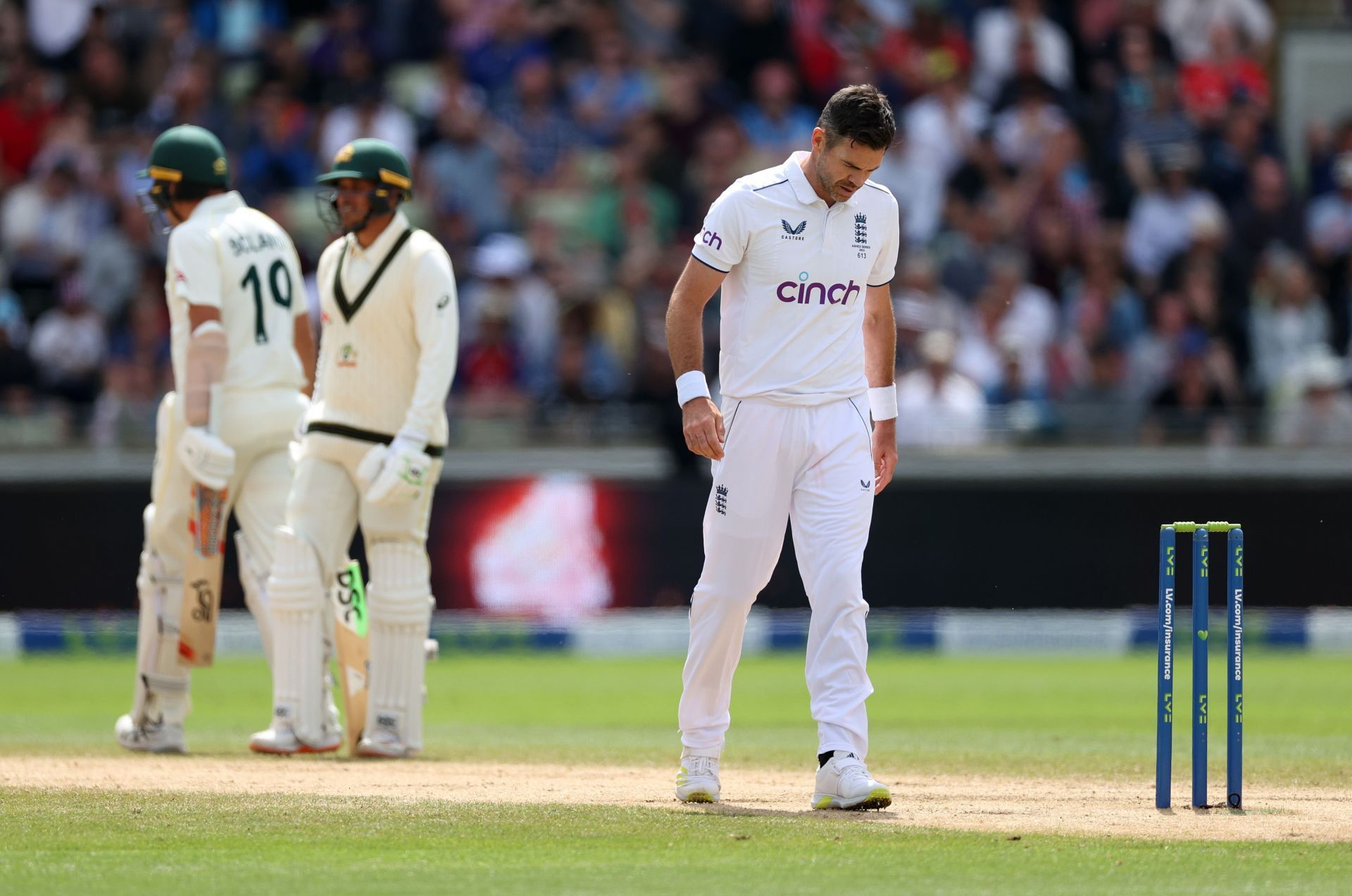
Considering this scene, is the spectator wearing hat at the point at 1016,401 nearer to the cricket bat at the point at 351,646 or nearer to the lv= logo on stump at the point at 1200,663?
the cricket bat at the point at 351,646

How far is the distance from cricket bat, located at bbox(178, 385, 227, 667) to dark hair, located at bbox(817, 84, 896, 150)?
2892 millimetres

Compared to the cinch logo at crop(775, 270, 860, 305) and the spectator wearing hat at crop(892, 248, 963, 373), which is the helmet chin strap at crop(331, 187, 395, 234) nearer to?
the cinch logo at crop(775, 270, 860, 305)

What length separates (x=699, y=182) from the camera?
597 inches

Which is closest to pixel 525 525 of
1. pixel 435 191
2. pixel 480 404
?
pixel 480 404

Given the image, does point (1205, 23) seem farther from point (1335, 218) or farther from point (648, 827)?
point (648, 827)

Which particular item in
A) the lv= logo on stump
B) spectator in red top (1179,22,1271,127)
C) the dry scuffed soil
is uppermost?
spectator in red top (1179,22,1271,127)

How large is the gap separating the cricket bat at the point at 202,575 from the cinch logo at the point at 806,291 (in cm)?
263

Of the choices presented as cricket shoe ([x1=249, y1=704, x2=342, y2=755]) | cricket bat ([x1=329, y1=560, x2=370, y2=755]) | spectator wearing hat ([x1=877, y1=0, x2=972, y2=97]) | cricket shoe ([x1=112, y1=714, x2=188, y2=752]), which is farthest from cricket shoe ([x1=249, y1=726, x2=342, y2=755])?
spectator wearing hat ([x1=877, y1=0, x2=972, y2=97])

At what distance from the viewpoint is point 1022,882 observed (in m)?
4.72

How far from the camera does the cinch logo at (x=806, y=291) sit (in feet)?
19.9

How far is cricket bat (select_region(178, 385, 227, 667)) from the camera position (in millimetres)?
7844

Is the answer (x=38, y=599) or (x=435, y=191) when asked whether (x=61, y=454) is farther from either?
(x=435, y=191)

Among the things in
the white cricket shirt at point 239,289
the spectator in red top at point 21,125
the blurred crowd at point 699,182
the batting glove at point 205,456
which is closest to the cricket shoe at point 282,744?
the batting glove at point 205,456

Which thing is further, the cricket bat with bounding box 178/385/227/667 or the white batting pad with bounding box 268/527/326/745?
the cricket bat with bounding box 178/385/227/667
